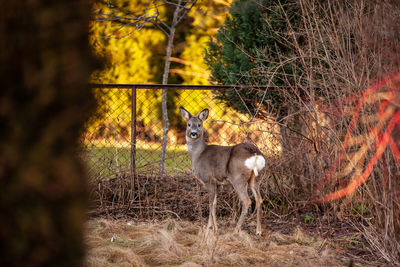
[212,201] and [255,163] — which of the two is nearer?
[255,163]

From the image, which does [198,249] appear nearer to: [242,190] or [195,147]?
[242,190]

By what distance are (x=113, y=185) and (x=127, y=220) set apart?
0.68 meters

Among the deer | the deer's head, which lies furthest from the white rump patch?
the deer's head

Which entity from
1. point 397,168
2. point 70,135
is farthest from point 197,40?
point 70,135

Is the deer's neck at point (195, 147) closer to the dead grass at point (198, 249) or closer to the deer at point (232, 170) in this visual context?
the deer at point (232, 170)

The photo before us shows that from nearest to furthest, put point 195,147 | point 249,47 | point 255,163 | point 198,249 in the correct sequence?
point 198,249
point 255,163
point 195,147
point 249,47

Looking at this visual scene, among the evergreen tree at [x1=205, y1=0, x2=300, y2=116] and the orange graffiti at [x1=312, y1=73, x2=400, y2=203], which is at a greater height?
the evergreen tree at [x1=205, y1=0, x2=300, y2=116]

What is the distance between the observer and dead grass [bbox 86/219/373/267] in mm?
4395

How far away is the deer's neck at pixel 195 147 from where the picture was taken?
6.82 meters

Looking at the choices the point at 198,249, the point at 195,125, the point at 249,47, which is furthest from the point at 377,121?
the point at 249,47

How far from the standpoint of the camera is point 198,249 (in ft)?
15.6

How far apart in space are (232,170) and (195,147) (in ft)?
2.78

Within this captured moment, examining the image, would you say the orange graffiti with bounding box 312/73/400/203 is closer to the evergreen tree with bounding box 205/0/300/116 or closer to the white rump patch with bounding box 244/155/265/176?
the white rump patch with bounding box 244/155/265/176

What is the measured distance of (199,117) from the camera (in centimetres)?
714
